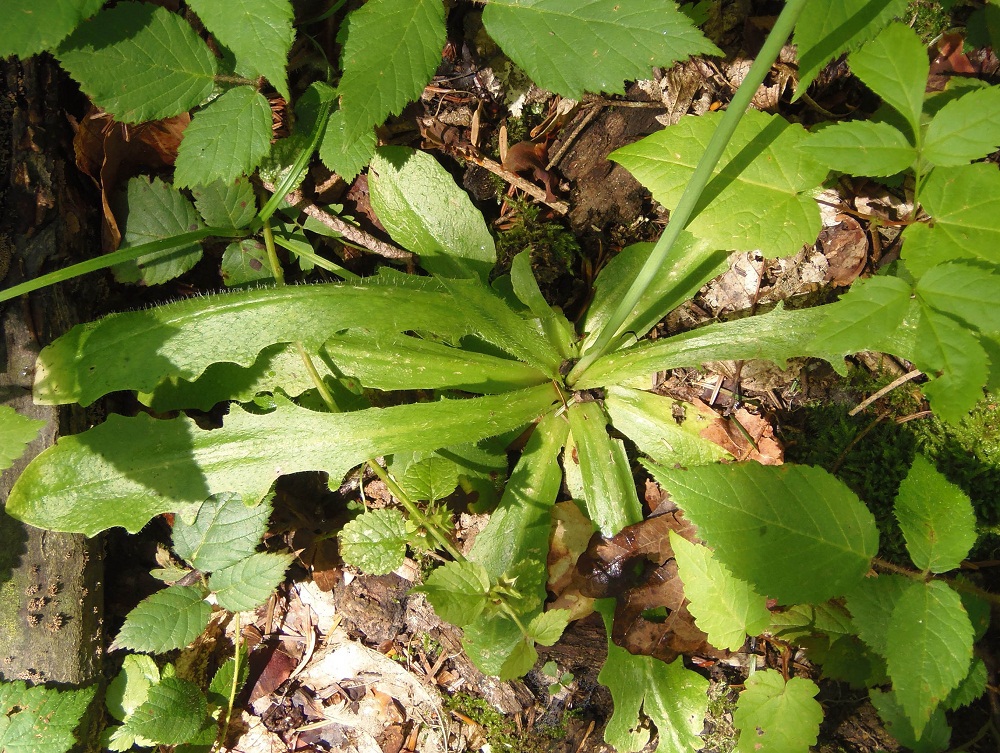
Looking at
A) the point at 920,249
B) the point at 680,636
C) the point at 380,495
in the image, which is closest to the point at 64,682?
the point at 380,495

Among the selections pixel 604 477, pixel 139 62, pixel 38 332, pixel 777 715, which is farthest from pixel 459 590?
pixel 139 62

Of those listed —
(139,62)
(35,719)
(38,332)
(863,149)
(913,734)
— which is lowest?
(913,734)

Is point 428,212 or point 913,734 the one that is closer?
point 913,734

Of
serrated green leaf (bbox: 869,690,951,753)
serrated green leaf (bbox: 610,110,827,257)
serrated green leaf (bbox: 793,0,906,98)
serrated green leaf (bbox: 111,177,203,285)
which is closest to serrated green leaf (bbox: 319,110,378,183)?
serrated green leaf (bbox: 111,177,203,285)

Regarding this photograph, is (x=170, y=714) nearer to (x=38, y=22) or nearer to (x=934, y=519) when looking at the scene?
(x=38, y=22)

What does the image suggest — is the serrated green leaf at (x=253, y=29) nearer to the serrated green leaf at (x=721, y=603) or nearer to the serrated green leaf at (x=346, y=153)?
the serrated green leaf at (x=346, y=153)

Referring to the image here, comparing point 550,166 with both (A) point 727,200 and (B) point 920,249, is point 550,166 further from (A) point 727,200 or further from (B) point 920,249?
(B) point 920,249
